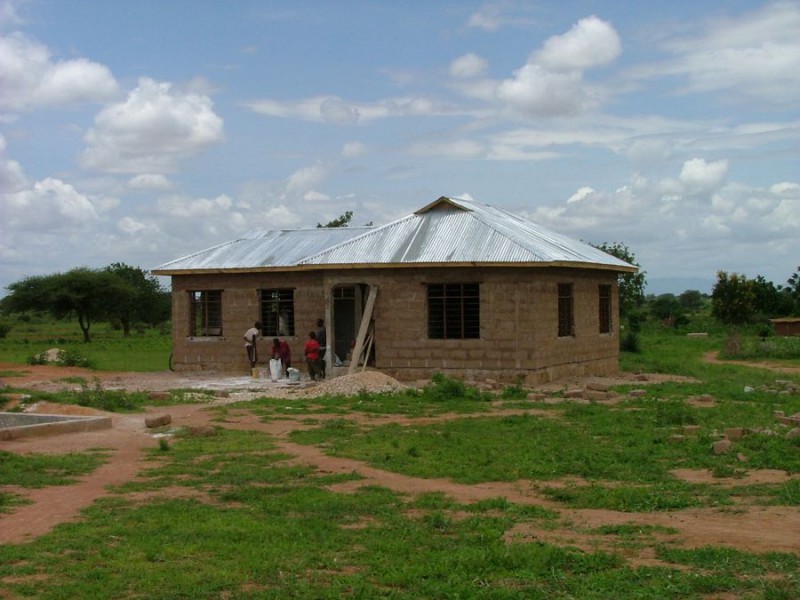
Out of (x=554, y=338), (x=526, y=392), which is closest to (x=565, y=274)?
(x=554, y=338)

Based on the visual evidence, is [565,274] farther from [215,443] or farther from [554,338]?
[215,443]

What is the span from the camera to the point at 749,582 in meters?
6.64

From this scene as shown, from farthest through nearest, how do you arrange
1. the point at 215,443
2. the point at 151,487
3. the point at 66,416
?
the point at 66,416
the point at 215,443
the point at 151,487

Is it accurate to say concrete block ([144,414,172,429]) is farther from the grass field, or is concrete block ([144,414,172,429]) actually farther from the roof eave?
the roof eave

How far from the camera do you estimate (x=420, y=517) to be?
9.20 metres

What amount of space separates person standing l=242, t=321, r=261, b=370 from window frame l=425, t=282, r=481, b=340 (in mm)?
5366

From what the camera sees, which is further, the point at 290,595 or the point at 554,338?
the point at 554,338

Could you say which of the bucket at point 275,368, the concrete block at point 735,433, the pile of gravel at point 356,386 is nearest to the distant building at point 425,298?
the bucket at point 275,368

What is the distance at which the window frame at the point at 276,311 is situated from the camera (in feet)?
91.2

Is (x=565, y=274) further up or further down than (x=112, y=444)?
further up

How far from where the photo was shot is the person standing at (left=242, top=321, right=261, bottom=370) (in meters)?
27.0

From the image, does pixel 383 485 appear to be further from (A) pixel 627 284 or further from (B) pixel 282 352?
(A) pixel 627 284

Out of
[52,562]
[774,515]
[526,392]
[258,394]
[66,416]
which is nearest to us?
[52,562]

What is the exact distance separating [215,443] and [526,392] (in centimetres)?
872
